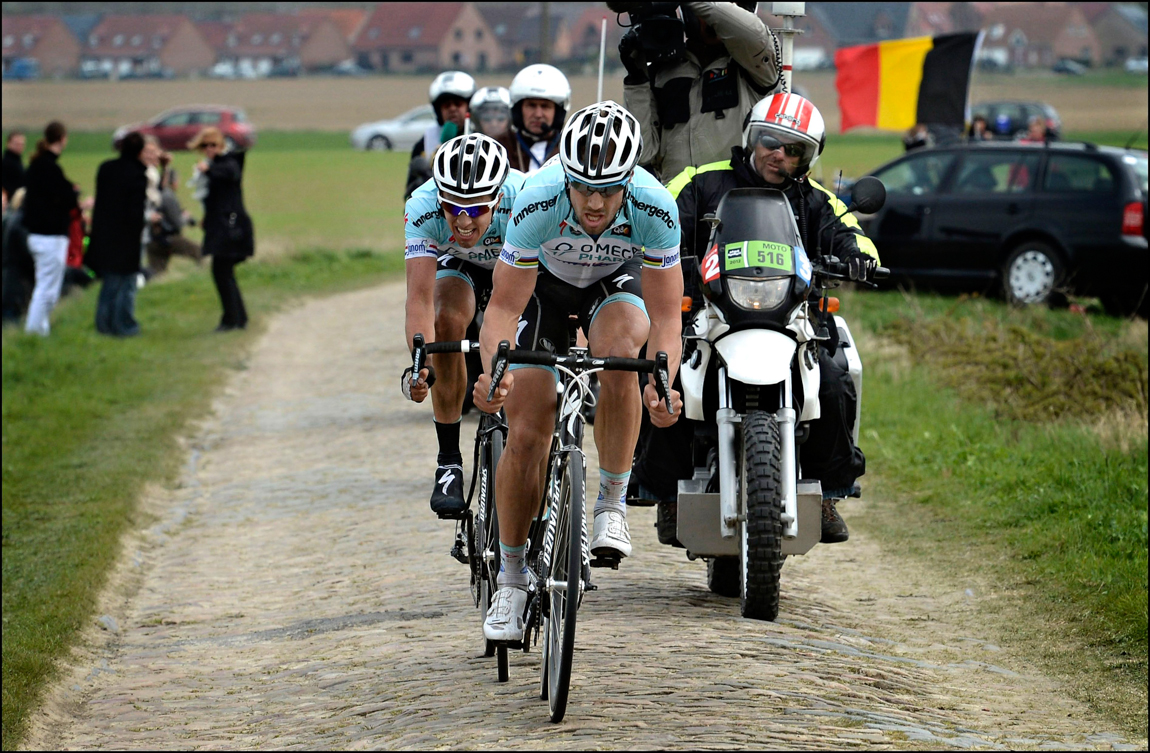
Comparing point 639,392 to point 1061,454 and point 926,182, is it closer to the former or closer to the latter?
point 1061,454

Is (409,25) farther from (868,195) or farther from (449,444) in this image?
(868,195)

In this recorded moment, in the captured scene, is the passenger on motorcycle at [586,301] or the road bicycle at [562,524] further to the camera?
the passenger on motorcycle at [586,301]

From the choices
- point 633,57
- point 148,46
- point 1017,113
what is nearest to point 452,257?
point 633,57

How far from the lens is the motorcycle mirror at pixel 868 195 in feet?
22.1

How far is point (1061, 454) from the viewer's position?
10.9 meters

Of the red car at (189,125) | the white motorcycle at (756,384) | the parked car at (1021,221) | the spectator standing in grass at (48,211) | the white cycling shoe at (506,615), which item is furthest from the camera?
the red car at (189,125)

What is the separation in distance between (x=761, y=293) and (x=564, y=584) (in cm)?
192

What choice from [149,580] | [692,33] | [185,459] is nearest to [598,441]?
[692,33]

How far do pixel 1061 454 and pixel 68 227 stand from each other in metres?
12.6

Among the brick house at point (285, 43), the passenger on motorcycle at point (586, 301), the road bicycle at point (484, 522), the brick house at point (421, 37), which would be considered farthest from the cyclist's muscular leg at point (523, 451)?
the brick house at point (285, 43)

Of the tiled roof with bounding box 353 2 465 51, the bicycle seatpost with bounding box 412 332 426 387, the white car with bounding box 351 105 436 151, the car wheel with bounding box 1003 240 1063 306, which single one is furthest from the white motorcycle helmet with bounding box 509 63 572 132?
the tiled roof with bounding box 353 2 465 51

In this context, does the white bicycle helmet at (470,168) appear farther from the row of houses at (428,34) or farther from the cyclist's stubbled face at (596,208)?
the row of houses at (428,34)

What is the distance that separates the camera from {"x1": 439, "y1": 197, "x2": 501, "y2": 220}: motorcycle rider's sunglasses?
605 cm

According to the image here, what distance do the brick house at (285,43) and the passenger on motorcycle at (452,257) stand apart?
9477cm
